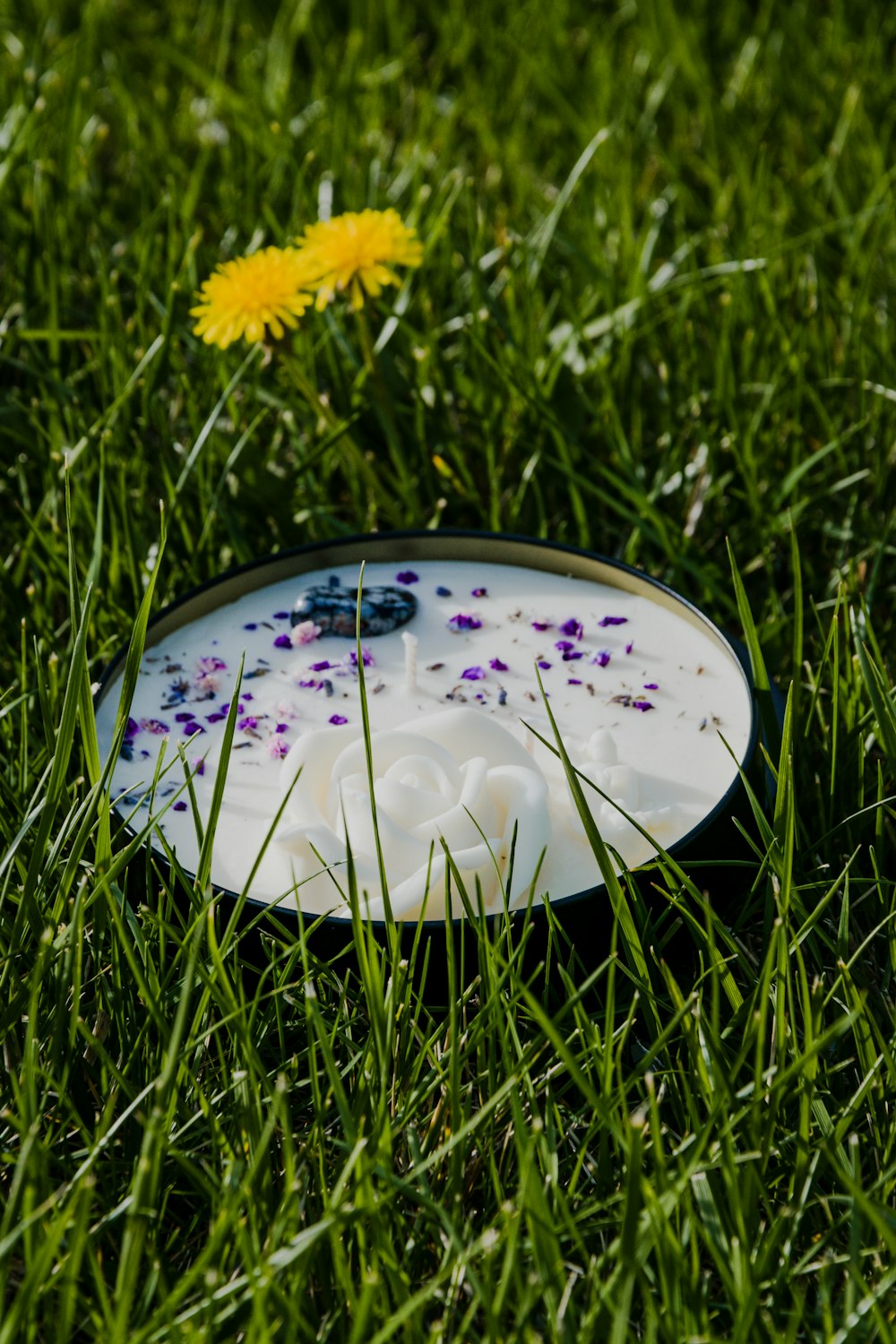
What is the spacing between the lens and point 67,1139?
98 centimetres

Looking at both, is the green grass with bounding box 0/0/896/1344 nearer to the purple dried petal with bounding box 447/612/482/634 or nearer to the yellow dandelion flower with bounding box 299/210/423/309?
the yellow dandelion flower with bounding box 299/210/423/309

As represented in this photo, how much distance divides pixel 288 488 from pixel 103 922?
713 millimetres

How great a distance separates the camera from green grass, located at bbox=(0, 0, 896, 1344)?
2.80ft

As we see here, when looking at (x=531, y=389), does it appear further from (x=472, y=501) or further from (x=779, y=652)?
(x=779, y=652)

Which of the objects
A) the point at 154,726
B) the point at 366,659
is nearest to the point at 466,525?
the point at 366,659

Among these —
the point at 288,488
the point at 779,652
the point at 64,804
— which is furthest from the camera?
the point at 288,488

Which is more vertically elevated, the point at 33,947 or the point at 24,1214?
the point at 33,947

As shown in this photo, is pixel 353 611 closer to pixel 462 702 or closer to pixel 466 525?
pixel 462 702

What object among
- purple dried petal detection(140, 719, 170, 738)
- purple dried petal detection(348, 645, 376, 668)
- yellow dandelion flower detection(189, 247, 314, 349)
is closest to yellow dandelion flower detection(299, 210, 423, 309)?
yellow dandelion flower detection(189, 247, 314, 349)

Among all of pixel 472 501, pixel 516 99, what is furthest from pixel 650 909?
pixel 516 99

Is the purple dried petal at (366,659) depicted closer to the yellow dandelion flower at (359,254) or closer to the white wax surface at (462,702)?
the white wax surface at (462,702)

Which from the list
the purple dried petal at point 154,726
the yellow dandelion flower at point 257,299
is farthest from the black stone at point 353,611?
the yellow dandelion flower at point 257,299

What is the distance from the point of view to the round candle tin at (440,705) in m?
1.02

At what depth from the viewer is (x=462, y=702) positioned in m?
1.20
